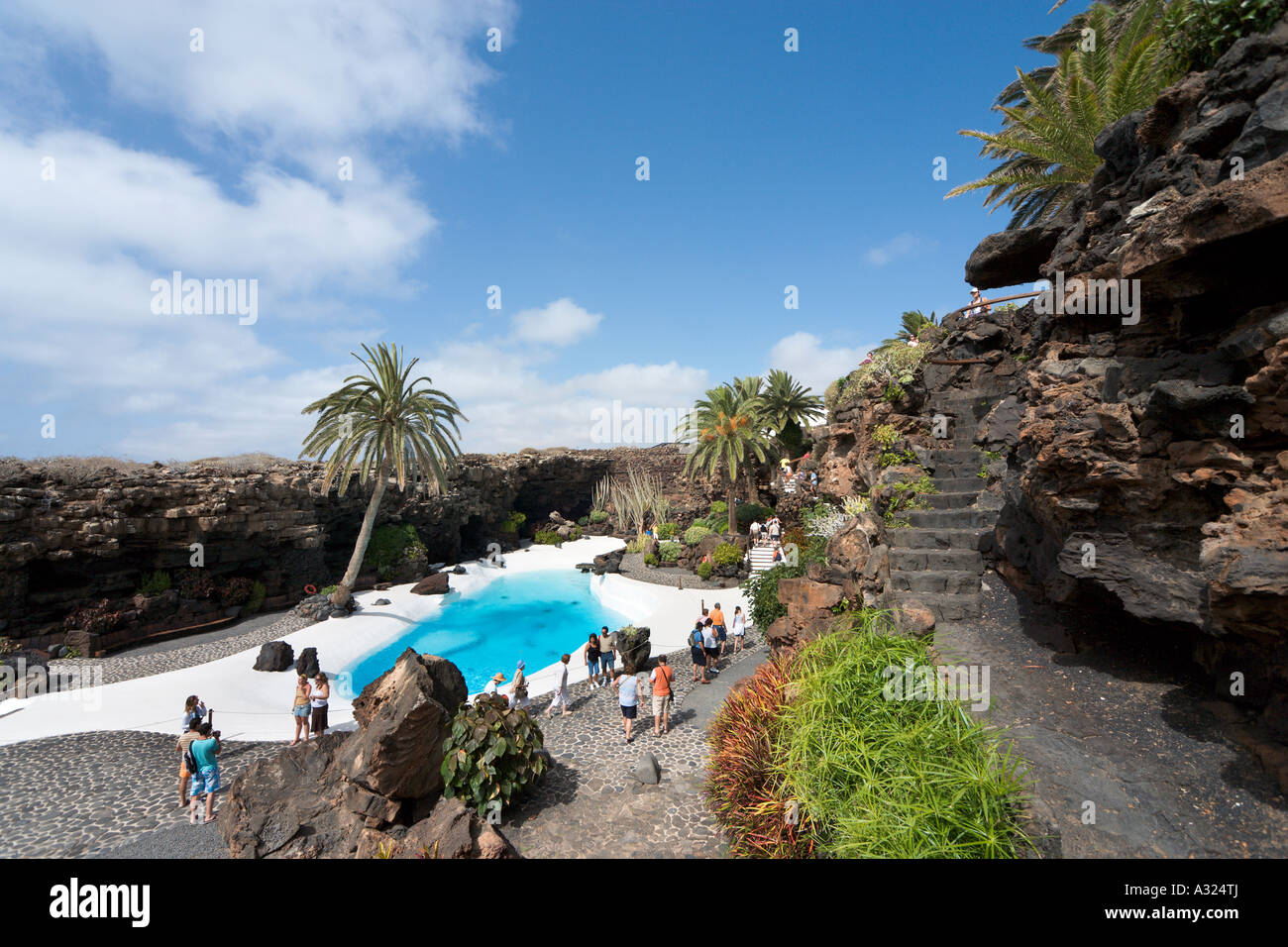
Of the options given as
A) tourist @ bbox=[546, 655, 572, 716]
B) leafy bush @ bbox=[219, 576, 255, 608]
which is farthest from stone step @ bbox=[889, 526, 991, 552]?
leafy bush @ bbox=[219, 576, 255, 608]

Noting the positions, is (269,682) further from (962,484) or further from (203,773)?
(962,484)

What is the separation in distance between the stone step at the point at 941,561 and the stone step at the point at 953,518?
0.88 m

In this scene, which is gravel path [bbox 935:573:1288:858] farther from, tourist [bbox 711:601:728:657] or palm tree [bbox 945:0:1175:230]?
palm tree [bbox 945:0:1175:230]

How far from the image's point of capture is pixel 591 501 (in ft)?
146

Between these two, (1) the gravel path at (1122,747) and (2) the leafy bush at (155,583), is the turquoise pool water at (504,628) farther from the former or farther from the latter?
(1) the gravel path at (1122,747)

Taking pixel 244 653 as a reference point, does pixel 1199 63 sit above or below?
above

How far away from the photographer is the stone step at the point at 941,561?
343 inches

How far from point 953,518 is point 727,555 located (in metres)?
14.2

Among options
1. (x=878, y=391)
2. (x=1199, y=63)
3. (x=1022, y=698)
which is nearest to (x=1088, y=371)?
(x=1199, y=63)

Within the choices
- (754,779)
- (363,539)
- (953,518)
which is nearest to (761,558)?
(953,518)

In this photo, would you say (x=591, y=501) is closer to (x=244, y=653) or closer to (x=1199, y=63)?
(x=244, y=653)
